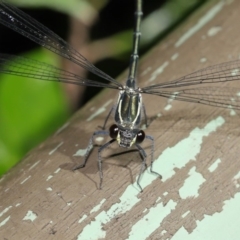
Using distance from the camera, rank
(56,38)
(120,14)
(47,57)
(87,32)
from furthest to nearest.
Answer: (120,14), (87,32), (47,57), (56,38)

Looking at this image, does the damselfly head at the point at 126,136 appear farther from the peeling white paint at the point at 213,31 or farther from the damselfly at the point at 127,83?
the peeling white paint at the point at 213,31

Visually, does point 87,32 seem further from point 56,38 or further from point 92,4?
point 56,38

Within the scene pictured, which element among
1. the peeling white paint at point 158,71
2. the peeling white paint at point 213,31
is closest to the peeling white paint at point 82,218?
the peeling white paint at point 158,71

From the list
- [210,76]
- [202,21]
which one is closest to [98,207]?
[210,76]

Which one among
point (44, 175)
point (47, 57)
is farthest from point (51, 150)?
point (47, 57)

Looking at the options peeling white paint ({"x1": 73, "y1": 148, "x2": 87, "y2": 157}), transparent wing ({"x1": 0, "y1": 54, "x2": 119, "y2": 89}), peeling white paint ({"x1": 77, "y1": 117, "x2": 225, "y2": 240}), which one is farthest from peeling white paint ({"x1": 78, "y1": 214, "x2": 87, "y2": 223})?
transparent wing ({"x1": 0, "y1": 54, "x2": 119, "y2": 89})

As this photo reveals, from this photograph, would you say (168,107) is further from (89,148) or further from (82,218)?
(82,218)
